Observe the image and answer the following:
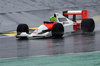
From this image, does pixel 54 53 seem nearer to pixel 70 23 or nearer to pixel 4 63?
pixel 4 63

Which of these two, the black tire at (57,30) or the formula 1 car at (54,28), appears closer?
the black tire at (57,30)

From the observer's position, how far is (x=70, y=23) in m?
16.6

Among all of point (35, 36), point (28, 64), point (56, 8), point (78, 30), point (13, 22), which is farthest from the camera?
point (56, 8)

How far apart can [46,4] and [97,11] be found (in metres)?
5.10

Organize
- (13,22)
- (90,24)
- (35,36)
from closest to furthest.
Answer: (35,36), (90,24), (13,22)

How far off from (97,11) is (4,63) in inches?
941

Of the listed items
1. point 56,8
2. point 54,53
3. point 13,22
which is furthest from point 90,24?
point 56,8

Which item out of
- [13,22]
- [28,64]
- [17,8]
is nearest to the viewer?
[28,64]

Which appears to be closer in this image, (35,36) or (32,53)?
(32,53)

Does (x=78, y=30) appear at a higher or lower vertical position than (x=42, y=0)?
lower

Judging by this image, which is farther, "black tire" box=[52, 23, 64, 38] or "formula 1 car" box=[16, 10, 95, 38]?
"formula 1 car" box=[16, 10, 95, 38]

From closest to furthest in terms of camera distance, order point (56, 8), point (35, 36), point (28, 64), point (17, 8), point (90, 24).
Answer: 1. point (28, 64)
2. point (35, 36)
3. point (90, 24)
4. point (17, 8)
5. point (56, 8)

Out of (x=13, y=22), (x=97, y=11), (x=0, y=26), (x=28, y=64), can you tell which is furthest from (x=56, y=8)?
(x=28, y=64)

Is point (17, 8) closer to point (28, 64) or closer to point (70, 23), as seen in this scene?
point (70, 23)
